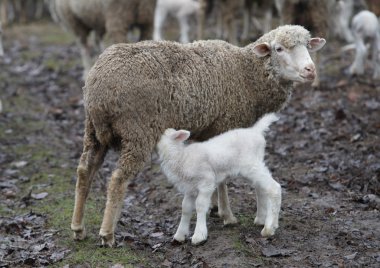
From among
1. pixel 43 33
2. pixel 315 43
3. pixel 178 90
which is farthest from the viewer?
pixel 43 33

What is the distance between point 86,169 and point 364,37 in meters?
7.86

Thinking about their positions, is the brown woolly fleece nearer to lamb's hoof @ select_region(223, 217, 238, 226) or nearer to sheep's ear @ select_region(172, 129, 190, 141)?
sheep's ear @ select_region(172, 129, 190, 141)

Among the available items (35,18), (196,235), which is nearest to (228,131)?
(196,235)

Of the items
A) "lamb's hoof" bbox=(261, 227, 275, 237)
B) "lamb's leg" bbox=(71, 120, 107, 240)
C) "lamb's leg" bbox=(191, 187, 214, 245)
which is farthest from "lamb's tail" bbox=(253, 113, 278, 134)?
"lamb's leg" bbox=(71, 120, 107, 240)

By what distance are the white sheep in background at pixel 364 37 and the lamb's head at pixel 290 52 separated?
6080 millimetres

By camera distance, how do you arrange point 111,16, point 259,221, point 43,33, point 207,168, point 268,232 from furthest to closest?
point 43,33 < point 111,16 < point 259,221 < point 268,232 < point 207,168

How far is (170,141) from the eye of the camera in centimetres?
604

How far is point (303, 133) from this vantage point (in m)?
10.1

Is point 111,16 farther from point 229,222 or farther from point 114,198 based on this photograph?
point 114,198

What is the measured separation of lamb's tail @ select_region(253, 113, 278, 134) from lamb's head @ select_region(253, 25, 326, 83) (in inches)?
17.6

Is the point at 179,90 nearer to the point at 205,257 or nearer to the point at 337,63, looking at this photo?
the point at 205,257

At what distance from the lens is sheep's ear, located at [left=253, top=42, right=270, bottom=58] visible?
21.7 ft

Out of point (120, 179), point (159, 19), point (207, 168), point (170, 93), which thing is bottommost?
point (159, 19)

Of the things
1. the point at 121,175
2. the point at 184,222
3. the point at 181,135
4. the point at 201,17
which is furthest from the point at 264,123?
the point at 201,17
